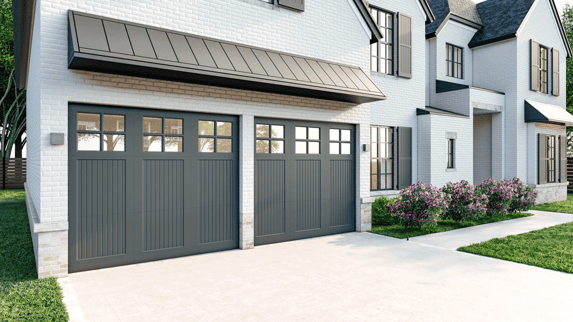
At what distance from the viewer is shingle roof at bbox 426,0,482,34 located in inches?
581

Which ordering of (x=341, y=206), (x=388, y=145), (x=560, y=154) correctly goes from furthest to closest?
(x=560, y=154) → (x=388, y=145) → (x=341, y=206)

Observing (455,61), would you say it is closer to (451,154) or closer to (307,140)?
(451,154)

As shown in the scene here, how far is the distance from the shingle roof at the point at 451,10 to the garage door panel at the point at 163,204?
11.9 meters

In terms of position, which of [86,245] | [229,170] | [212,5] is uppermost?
[212,5]

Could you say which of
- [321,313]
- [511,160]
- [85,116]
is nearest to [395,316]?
[321,313]

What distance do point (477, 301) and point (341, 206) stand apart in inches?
185

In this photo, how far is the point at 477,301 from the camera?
493 cm

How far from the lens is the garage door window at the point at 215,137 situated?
24.2 ft

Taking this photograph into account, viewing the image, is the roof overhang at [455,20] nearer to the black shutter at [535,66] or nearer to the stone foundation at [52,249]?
the black shutter at [535,66]

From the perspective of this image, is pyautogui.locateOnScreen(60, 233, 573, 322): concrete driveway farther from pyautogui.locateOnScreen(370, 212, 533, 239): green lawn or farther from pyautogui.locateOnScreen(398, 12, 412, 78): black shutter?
pyautogui.locateOnScreen(398, 12, 412, 78): black shutter

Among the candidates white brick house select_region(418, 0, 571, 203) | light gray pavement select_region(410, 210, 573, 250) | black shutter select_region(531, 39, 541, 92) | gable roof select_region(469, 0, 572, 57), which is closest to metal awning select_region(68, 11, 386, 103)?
light gray pavement select_region(410, 210, 573, 250)

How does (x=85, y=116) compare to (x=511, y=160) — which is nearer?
(x=85, y=116)

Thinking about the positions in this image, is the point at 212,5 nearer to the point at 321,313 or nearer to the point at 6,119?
the point at 321,313

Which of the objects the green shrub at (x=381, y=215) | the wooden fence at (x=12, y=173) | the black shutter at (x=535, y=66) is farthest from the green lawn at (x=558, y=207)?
the wooden fence at (x=12, y=173)
